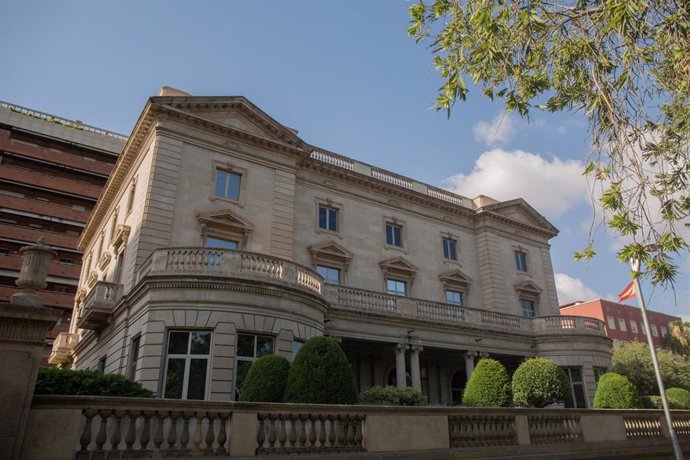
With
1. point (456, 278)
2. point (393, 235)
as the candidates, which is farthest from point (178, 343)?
point (456, 278)

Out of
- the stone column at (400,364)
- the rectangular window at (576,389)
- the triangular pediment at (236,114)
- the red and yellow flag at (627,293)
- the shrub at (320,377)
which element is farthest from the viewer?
the rectangular window at (576,389)

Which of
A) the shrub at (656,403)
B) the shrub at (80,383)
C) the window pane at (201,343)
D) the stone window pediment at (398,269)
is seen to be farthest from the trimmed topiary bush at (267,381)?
the shrub at (656,403)

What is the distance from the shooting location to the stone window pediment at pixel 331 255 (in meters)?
27.5

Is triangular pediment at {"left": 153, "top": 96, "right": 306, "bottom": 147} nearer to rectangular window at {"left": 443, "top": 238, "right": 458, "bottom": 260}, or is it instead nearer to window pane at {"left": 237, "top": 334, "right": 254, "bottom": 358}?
window pane at {"left": 237, "top": 334, "right": 254, "bottom": 358}

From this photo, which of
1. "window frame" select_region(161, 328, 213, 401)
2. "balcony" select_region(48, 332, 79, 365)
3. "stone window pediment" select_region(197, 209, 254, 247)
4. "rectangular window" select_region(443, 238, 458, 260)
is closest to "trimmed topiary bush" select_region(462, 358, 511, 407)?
"window frame" select_region(161, 328, 213, 401)

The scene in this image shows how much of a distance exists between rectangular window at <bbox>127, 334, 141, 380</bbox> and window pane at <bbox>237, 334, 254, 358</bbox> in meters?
4.05

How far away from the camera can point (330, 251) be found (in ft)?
92.1

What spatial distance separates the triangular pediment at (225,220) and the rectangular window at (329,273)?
196 inches

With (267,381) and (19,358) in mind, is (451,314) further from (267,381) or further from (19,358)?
(19,358)

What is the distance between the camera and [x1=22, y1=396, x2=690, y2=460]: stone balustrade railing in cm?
782

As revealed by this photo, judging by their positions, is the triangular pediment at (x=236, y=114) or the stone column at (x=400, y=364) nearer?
the stone column at (x=400, y=364)

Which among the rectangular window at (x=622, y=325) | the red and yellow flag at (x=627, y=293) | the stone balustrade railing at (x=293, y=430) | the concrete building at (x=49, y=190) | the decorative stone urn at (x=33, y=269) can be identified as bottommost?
the stone balustrade railing at (x=293, y=430)

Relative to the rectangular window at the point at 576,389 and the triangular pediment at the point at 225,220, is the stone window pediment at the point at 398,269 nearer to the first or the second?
the triangular pediment at the point at 225,220

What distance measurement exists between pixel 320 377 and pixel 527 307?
27.6 meters
